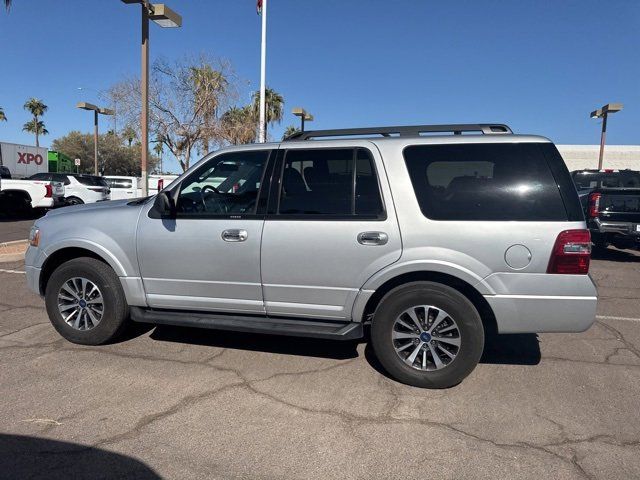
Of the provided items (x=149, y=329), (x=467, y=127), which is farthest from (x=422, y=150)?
(x=149, y=329)

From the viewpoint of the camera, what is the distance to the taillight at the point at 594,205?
10188 millimetres

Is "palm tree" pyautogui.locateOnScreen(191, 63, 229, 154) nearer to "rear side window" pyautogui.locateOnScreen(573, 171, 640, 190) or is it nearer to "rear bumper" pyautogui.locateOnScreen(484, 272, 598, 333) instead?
"rear side window" pyautogui.locateOnScreen(573, 171, 640, 190)

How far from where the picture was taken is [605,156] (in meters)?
38.8

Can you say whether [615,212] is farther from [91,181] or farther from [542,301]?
[91,181]

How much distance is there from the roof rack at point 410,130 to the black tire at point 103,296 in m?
2.15

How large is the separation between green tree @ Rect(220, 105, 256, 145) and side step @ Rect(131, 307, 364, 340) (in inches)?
832

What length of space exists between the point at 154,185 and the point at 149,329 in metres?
15.3

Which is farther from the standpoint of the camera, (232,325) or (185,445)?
(232,325)

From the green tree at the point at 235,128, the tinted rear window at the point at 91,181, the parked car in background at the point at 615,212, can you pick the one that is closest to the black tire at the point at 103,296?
the parked car in background at the point at 615,212

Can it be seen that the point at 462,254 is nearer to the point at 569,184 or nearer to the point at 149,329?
the point at 569,184

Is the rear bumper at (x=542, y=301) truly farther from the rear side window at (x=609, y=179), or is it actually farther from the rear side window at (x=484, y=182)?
the rear side window at (x=609, y=179)

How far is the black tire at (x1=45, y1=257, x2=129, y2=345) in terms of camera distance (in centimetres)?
451

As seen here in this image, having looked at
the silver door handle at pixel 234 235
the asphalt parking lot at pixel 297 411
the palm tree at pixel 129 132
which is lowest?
the asphalt parking lot at pixel 297 411

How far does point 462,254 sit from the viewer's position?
369 cm
